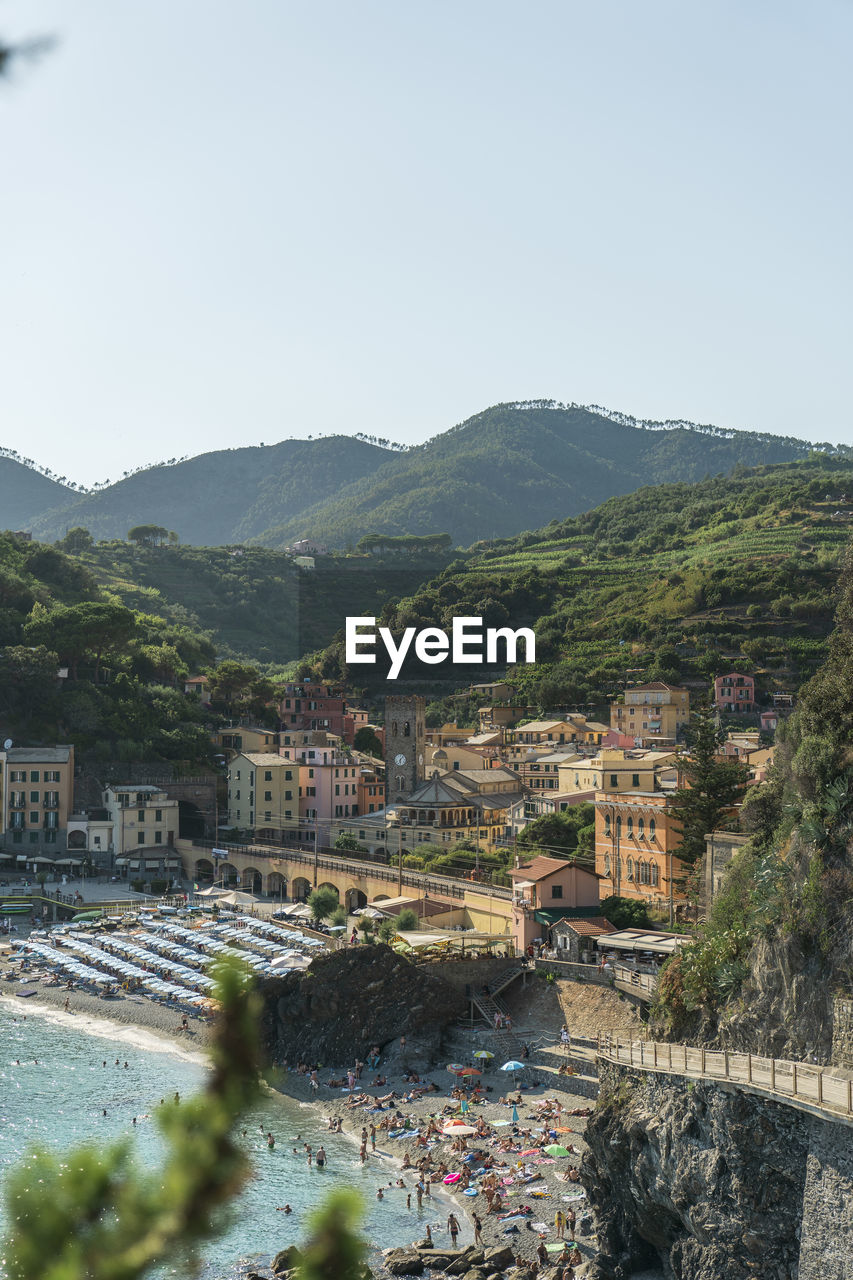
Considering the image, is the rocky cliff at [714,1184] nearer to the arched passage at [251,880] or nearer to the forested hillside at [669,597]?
the arched passage at [251,880]

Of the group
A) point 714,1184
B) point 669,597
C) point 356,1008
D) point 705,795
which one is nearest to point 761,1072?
point 714,1184

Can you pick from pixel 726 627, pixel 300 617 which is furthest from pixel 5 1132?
→ pixel 300 617

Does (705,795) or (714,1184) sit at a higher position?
(705,795)

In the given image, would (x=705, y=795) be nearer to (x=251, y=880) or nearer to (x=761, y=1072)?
(x=761, y=1072)

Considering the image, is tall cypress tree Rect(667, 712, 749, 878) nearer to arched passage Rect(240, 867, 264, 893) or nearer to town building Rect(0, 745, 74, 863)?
arched passage Rect(240, 867, 264, 893)

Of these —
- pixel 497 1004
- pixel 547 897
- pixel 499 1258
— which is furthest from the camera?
pixel 547 897

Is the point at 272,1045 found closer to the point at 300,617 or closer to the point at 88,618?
the point at 88,618

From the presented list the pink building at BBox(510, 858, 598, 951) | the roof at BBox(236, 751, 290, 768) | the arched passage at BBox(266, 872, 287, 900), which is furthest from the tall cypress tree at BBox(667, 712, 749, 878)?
the roof at BBox(236, 751, 290, 768)
